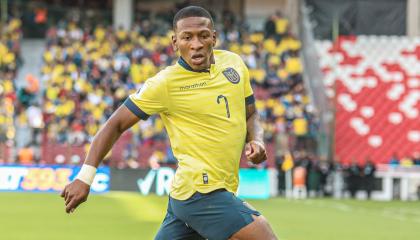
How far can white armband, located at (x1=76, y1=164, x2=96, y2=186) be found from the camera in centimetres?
603

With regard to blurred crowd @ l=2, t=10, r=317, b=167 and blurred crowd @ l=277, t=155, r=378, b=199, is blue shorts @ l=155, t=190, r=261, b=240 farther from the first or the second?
blurred crowd @ l=277, t=155, r=378, b=199

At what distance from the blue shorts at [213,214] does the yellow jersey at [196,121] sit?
0.19ft

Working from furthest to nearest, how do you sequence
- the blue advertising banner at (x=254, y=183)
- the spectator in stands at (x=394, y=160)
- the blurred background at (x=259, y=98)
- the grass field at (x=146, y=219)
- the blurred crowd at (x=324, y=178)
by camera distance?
the spectator in stands at (x=394, y=160)
the blurred crowd at (x=324, y=178)
the blue advertising banner at (x=254, y=183)
the blurred background at (x=259, y=98)
the grass field at (x=146, y=219)

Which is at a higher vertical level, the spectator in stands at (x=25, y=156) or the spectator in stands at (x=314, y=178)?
the spectator in stands at (x=25, y=156)

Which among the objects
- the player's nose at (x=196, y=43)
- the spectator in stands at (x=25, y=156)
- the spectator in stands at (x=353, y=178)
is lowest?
the spectator in stands at (x=353, y=178)

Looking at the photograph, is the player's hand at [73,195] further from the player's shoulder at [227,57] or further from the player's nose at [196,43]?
the player's shoulder at [227,57]

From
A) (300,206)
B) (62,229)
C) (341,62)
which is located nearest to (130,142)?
(300,206)

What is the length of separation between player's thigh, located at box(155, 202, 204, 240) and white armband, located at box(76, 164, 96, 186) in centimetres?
61

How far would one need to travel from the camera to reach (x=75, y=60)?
37.0 metres

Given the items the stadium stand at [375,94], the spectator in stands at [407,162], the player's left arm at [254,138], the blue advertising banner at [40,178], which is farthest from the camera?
the stadium stand at [375,94]

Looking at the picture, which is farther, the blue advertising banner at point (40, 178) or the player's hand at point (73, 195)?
the blue advertising banner at point (40, 178)

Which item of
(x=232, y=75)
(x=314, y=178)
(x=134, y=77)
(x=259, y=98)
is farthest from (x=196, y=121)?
(x=134, y=77)

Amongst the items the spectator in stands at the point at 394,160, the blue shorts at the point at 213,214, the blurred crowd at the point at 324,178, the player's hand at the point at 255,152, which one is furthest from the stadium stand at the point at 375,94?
the blue shorts at the point at 213,214

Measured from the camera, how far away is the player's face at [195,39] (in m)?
6.12
